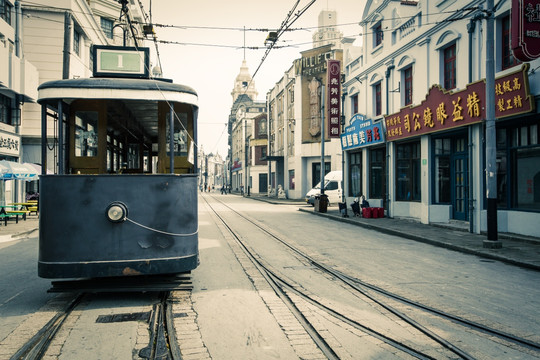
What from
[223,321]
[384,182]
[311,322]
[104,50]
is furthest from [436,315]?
[384,182]

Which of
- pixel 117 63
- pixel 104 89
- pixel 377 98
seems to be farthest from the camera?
pixel 377 98

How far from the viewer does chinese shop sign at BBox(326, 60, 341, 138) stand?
24891 mm

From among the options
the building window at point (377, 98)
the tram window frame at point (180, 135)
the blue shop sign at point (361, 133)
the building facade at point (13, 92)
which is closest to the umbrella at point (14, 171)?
the building facade at point (13, 92)

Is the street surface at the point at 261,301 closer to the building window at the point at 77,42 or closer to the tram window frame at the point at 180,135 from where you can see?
the tram window frame at the point at 180,135

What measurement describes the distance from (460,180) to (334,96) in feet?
38.9

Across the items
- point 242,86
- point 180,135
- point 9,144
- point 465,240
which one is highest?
point 242,86

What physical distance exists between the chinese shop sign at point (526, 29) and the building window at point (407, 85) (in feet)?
25.0

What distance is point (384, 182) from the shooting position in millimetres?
20062

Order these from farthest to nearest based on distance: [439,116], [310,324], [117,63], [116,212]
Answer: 1. [439,116]
2. [117,63]
3. [116,212]
4. [310,324]

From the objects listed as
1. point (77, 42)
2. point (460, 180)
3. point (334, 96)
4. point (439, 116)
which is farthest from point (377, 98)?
point (77, 42)

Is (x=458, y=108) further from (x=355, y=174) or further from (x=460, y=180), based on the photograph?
(x=355, y=174)

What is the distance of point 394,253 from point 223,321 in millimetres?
6246

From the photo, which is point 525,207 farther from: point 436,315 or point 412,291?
point 436,315

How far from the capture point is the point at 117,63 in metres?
6.47
